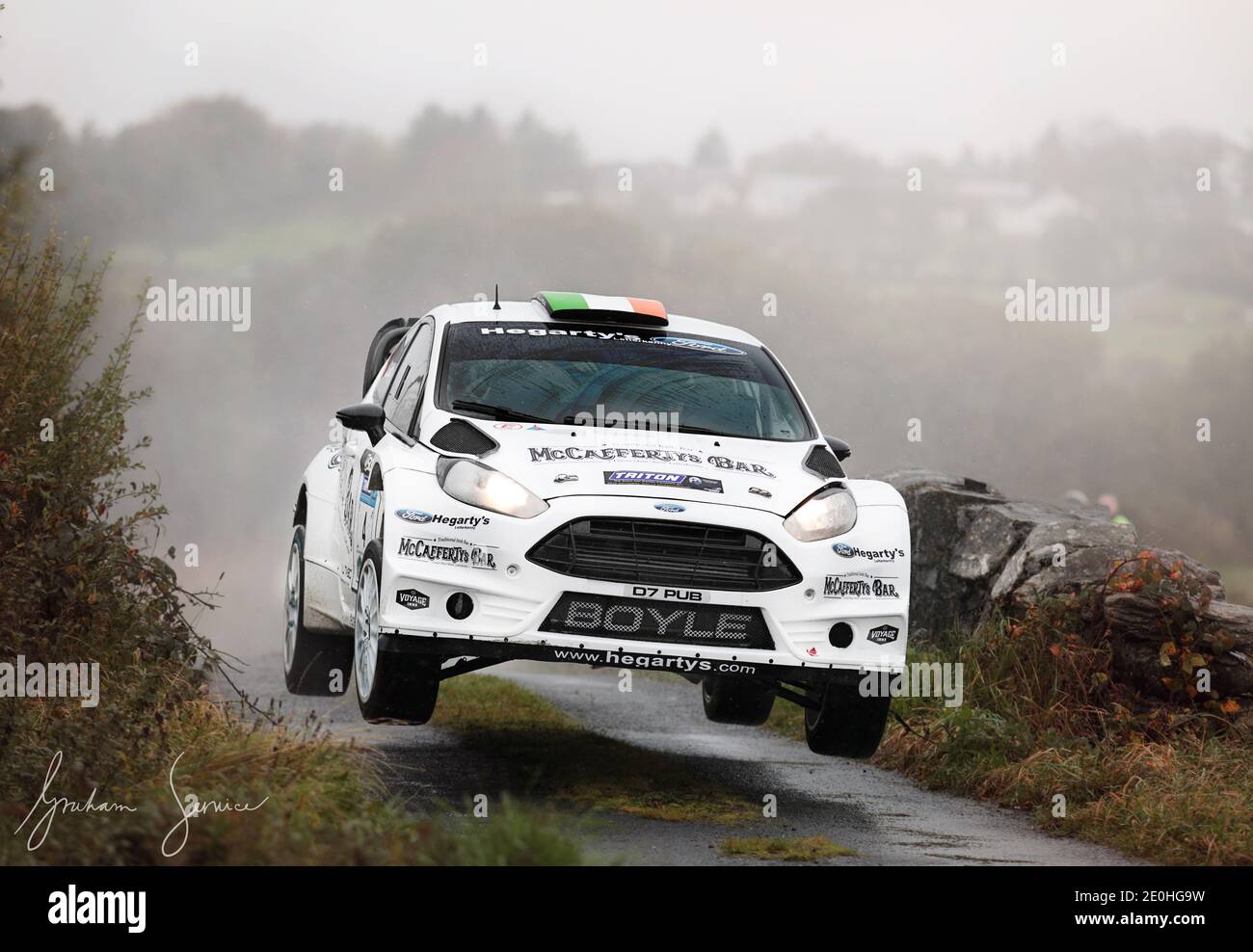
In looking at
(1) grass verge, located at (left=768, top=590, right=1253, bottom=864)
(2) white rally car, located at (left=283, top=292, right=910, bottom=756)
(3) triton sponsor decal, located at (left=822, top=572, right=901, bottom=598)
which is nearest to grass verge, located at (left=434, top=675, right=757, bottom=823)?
(2) white rally car, located at (left=283, top=292, right=910, bottom=756)

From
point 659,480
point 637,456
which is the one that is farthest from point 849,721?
point 637,456

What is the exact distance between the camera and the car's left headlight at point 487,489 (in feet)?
25.8

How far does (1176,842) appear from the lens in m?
8.04

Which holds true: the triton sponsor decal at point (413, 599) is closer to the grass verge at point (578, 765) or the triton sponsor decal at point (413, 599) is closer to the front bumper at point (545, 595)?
the front bumper at point (545, 595)

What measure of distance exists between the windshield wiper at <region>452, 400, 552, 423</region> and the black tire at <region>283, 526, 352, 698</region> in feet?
8.28

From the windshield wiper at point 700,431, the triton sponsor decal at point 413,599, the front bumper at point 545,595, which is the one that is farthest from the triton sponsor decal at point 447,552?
the windshield wiper at point 700,431

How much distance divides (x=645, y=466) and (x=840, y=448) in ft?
5.31

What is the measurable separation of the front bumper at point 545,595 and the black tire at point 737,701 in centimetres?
314

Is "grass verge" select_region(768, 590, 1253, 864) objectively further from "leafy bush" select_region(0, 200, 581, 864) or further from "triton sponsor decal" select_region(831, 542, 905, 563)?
"leafy bush" select_region(0, 200, 581, 864)

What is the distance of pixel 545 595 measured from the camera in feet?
25.5

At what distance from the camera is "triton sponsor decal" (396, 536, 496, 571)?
783cm

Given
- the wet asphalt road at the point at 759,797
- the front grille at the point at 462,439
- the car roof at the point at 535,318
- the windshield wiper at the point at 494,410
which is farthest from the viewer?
the car roof at the point at 535,318

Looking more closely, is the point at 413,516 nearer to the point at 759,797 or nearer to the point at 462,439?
the point at 462,439
